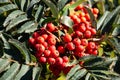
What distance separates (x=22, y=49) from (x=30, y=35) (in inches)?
7.4

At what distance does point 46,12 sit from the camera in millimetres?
2496

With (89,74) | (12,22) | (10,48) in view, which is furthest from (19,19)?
(89,74)

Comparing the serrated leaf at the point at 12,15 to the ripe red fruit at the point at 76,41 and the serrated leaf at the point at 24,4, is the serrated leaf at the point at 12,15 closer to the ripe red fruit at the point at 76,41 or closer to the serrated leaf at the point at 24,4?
the serrated leaf at the point at 24,4

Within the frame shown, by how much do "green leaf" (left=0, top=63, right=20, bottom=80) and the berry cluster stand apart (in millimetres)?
154

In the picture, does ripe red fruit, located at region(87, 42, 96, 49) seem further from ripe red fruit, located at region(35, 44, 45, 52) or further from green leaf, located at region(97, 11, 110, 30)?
ripe red fruit, located at region(35, 44, 45, 52)

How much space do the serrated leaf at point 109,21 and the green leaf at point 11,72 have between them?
65cm

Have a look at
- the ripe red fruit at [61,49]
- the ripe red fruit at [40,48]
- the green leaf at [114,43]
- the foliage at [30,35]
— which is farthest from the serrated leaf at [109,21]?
the ripe red fruit at [40,48]

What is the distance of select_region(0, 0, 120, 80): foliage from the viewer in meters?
2.21

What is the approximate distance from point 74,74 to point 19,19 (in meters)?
0.48

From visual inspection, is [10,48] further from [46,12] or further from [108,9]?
[108,9]

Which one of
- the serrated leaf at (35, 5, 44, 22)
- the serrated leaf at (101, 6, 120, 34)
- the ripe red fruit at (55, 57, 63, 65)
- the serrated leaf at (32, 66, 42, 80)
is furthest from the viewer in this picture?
the serrated leaf at (101, 6, 120, 34)

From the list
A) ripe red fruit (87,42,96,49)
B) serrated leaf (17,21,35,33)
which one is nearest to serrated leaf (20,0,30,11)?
serrated leaf (17,21,35,33)

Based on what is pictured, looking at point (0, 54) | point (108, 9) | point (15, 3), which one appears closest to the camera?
point (0, 54)

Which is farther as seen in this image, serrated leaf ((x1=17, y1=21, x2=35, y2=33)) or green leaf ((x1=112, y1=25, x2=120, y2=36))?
green leaf ((x1=112, y1=25, x2=120, y2=36))
